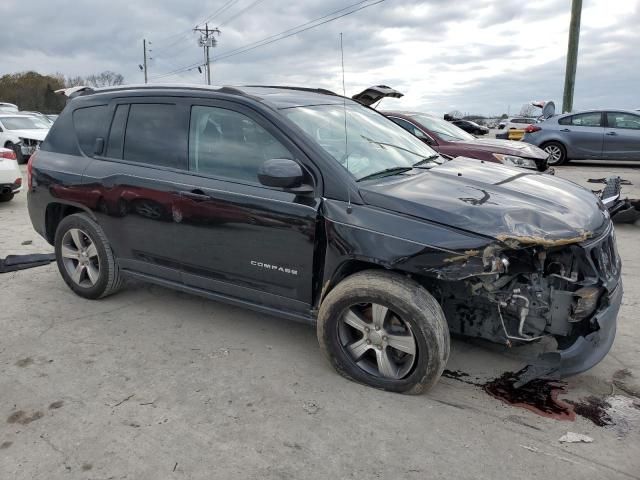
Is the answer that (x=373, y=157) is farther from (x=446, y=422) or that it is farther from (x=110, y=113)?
(x=110, y=113)

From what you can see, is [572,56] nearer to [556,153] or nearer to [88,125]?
[556,153]

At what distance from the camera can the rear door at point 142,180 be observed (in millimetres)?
3832

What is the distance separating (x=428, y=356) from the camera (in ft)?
9.64

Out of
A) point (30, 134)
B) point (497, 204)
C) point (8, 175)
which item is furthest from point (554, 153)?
point (30, 134)

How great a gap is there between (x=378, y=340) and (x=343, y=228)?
0.69 m

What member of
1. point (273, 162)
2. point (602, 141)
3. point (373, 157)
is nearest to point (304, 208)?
point (273, 162)

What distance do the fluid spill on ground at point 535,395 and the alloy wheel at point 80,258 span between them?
3.25 meters

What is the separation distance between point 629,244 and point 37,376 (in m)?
6.33

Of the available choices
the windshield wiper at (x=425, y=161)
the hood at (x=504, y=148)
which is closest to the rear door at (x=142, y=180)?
the windshield wiper at (x=425, y=161)

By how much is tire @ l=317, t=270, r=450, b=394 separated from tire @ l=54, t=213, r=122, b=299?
6.93ft

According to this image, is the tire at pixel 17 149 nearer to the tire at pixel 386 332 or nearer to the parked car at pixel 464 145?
the parked car at pixel 464 145

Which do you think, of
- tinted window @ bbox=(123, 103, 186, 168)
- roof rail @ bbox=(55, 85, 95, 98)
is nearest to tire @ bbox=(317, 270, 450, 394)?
tinted window @ bbox=(123, 103, 186, 168)

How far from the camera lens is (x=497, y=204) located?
9.89 ft

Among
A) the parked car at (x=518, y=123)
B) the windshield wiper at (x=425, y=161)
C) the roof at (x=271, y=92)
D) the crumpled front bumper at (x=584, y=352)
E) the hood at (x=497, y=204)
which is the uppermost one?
the parked car at (x=518, y=123)
